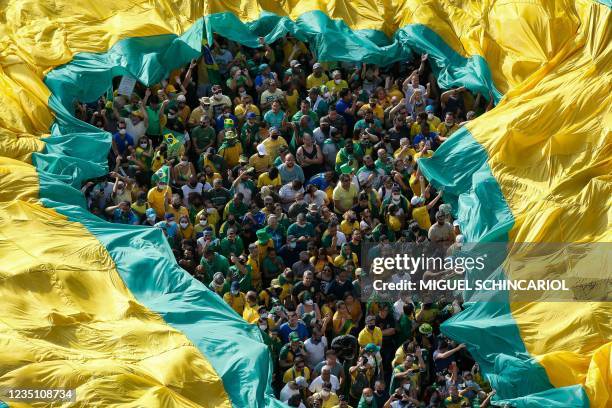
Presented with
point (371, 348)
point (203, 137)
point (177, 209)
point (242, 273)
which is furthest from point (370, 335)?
point (203, 137)

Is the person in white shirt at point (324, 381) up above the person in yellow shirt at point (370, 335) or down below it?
below

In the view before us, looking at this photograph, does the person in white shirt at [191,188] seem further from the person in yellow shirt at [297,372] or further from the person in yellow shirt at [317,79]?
the person in yellow shirt at [297,372]

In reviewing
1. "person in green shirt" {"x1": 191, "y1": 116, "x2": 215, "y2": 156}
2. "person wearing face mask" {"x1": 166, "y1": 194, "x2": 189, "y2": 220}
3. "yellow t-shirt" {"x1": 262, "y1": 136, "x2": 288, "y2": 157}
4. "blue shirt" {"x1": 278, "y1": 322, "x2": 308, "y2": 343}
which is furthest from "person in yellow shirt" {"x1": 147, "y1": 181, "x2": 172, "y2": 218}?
"blue shirt" {"x1": 278, "y1": 322, "x2": 308, "y2": 343}

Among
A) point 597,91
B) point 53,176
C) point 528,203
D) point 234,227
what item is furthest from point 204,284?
point 597,91

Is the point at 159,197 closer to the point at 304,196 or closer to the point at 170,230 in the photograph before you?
the point at 170,230

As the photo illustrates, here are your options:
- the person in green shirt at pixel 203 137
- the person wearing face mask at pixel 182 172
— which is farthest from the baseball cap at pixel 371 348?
the person in green shirt at pixel 203 137
